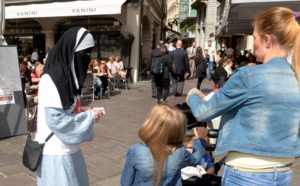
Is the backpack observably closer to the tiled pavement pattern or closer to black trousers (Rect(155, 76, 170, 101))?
black trousers (Rect(155, 76, 170, 101))

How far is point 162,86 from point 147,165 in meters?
7.35

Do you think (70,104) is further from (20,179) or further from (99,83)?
(99,83)

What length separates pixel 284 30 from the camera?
54.4 inches

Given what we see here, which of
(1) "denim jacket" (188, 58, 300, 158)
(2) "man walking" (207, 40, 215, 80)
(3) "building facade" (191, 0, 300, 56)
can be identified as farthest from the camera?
(2) "man walking" (207, 40, 215, 80)

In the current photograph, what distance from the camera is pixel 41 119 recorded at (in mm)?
1935

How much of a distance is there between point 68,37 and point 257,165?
1.35 meters

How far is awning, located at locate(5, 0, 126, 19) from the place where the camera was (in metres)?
11.5

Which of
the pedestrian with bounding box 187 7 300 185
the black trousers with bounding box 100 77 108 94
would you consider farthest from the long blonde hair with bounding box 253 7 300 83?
the black trousers with bounding box 100 77 108 94

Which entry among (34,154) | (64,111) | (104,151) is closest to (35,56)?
(104,151)

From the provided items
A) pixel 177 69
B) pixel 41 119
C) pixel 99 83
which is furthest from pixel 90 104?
pixel 41 119

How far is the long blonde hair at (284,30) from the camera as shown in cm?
138

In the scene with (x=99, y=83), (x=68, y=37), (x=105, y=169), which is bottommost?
(x=105, y=169)

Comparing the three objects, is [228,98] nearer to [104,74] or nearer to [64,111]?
[64,111]

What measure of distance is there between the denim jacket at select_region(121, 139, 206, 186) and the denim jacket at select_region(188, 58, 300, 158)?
0.47 metres
